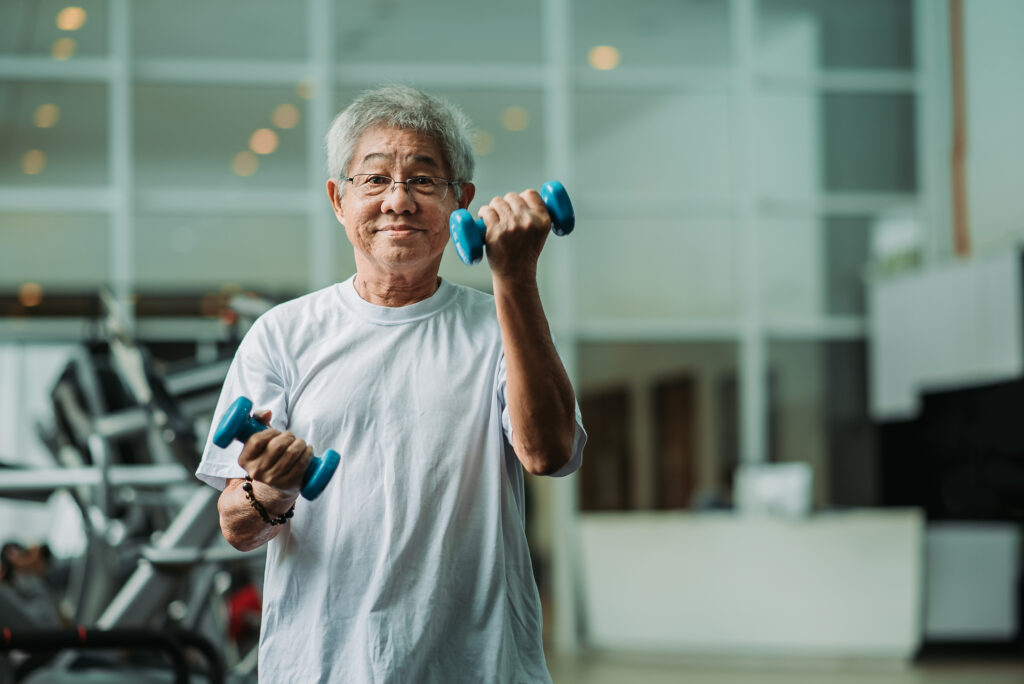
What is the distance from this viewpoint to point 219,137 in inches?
304

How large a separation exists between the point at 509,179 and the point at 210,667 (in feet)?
18.6

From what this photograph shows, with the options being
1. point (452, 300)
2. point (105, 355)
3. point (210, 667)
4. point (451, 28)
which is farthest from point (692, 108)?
point (452, 300)

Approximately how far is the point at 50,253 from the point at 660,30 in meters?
4.52

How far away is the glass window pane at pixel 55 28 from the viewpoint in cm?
756

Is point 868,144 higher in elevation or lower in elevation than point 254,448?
higher

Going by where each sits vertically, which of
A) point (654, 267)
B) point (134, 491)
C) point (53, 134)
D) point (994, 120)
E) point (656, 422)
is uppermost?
point (994, 120)

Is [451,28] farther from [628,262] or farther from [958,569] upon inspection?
[958,569]

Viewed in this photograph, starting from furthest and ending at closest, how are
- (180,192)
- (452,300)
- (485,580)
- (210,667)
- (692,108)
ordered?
(692,108) → (180,192) → (210,667) → (452,300) → (485,580)

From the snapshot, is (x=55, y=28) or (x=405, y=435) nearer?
(x=405, y=435)

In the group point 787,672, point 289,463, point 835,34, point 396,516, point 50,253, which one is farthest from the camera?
point 835,34

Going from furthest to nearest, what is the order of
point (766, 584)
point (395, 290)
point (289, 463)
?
point (766, 584) → point (395, 290) → point (289, 463)

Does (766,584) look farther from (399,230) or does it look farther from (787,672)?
(399,230)

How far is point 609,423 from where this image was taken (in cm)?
770

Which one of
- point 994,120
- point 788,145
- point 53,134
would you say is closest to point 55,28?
point 53,134
